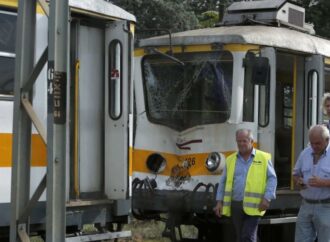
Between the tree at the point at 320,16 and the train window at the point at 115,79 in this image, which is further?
the tree at the point at 320,16

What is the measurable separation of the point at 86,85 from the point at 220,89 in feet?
9.03

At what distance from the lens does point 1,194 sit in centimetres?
588

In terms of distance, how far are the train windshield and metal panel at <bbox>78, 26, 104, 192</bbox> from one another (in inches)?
99.5

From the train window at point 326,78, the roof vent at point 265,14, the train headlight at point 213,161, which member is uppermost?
the roof vent at point 265,14

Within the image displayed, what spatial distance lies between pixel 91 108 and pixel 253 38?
295 centimetres

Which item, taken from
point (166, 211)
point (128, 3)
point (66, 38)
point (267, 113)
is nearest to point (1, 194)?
point (66, 38)

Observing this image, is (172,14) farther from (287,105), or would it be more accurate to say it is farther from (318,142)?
(318,142)

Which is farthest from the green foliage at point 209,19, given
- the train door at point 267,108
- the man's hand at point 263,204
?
the man's hand at point 263,204

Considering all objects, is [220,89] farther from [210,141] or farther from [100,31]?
[100,31]

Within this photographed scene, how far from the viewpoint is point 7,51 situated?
6.05 metres

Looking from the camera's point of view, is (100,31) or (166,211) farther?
(166,211)

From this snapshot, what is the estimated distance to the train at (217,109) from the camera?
8844mm

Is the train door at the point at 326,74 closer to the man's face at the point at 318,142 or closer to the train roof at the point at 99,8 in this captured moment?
the man's face at the point at 318,142

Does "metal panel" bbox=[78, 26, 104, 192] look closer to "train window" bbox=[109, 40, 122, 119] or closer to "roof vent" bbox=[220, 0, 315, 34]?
"train window" bbox=[109, 40, 122, 119]
